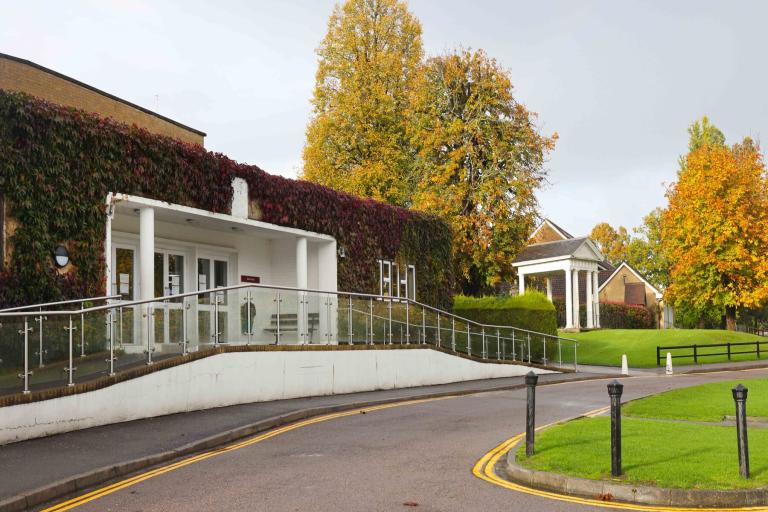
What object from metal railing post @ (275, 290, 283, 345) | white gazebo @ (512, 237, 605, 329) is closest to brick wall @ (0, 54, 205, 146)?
metal railing post @ (275, 290, 283, 345)

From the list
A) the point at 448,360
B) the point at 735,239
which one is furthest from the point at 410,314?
the point at 735,239

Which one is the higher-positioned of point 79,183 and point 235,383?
point 79,183

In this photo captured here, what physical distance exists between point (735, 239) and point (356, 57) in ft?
82.7

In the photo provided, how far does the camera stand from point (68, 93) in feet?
63.7

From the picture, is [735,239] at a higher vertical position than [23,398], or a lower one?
higher

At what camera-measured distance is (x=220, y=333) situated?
16.3 metres

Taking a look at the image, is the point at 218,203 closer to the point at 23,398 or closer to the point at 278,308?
the point at 278,308

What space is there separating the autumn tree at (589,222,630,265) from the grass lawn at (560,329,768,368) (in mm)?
44545

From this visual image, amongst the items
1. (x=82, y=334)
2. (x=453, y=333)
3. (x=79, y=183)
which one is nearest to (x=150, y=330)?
(x=82, y=334)

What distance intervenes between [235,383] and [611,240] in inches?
3241

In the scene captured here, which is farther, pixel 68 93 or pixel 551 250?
pixel 551 250

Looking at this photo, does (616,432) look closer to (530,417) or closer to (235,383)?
(530,417)

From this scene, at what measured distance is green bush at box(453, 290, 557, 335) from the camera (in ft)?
107

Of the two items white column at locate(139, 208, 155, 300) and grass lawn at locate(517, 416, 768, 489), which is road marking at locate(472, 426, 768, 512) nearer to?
grass lawn at locate(517, 416, 768, 489)
